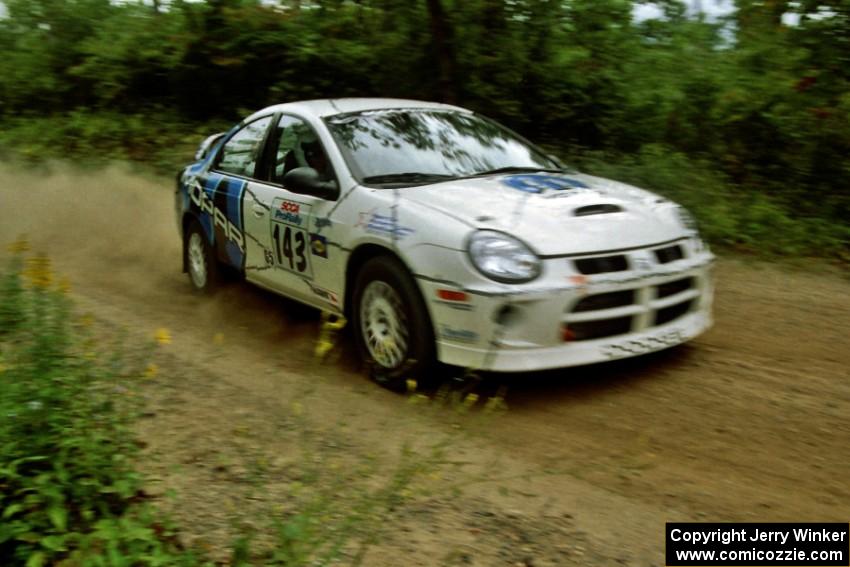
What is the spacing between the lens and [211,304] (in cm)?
758

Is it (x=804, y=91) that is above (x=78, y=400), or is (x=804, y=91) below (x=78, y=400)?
above

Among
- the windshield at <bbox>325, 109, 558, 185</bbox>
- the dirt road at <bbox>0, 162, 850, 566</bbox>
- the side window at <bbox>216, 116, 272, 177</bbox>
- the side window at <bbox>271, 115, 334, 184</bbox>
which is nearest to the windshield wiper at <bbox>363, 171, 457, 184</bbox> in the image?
the windshield at <bbox>325, 109, 558, 185</bbox>

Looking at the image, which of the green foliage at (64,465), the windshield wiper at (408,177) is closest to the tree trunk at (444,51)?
the windshield wiper at (408,177)

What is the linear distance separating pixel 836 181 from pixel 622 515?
7.31 m

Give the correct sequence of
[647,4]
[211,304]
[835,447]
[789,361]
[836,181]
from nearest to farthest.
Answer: [835,447] → [789,361] → [211,304] → [836,181] → [647,4]

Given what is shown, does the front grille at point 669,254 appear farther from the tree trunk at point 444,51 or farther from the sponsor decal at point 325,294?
the tree trunk at point 444,51

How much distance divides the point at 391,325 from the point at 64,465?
6.90ft

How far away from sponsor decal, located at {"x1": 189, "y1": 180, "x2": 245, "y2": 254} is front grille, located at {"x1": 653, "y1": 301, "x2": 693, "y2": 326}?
3247mm

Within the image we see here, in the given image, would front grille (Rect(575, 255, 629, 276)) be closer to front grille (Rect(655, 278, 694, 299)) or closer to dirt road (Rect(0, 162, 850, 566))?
front grille (Rect(655, 278, 694, 299))

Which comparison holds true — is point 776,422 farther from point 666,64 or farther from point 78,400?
point 666,64

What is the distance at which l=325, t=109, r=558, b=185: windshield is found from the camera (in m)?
5.77

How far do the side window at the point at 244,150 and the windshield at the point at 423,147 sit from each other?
891 millimetres

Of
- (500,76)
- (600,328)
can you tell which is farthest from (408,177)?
(500,76)

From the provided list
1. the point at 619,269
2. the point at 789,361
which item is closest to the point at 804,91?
the point at 789,361
